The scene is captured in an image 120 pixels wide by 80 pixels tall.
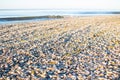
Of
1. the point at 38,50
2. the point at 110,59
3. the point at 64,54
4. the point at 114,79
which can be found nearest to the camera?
the point at 114,79

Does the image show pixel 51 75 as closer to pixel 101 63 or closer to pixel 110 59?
pixel 101 63

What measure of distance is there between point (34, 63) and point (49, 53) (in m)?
2.31

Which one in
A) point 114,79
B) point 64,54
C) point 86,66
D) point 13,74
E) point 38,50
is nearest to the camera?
point 114,79

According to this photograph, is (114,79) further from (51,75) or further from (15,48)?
(15,48)

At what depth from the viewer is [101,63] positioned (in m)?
10.9

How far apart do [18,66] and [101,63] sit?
396 centimetres

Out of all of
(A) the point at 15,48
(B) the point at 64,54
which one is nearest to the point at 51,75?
(B) the point at 64,54

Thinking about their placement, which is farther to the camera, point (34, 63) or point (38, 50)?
point (38, 50)

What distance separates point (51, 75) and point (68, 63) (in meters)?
1.98

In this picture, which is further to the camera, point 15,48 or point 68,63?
point 15,48

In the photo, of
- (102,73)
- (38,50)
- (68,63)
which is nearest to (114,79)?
(102,73)

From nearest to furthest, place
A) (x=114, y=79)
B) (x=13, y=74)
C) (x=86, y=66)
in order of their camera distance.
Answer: (x=114, y=79), (x=13, y=74), (x=86, y=66)

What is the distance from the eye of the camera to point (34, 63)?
1092 centimetres

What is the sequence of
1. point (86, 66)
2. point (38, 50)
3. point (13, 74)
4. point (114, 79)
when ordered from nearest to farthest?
point (114, 79) → point (13, 74) → point (86, 66) → point (38, 50)
